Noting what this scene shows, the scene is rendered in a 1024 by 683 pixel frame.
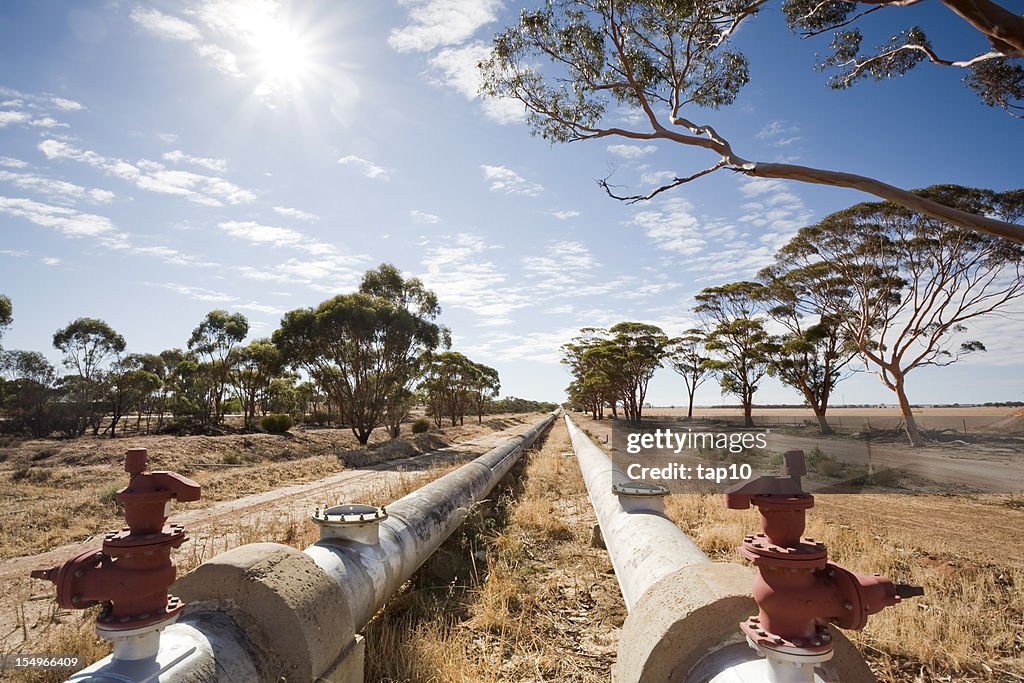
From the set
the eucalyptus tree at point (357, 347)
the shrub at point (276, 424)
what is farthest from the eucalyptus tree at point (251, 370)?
the eucalyptus tree at point (357, 347)

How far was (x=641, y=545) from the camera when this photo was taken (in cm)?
354

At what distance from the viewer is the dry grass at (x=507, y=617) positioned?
11.7 ft

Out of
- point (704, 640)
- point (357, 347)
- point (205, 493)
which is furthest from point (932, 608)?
point (357, 347)

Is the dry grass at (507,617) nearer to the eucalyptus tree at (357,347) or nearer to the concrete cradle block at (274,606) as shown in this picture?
the concrete cradle block at (274,606)

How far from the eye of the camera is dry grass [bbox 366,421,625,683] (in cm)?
356

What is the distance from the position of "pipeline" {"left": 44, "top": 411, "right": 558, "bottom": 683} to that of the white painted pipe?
1.75 meters

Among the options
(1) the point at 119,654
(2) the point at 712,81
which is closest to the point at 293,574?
(1) the point at 119,654

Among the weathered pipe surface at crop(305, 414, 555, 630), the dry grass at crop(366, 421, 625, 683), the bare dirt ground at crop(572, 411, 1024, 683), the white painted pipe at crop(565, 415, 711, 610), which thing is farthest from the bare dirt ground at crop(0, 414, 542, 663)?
the bare dirt ground at crop(572, 411, 1024, 683)

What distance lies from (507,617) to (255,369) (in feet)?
149

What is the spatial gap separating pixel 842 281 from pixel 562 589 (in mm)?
29302

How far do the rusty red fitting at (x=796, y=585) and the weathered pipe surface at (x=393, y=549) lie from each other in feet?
7.86

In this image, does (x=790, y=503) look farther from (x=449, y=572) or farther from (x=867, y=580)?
(x=449, y=572)

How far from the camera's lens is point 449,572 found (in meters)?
5.75

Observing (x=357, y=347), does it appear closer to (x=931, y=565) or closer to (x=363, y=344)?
(x=363, y=344)
